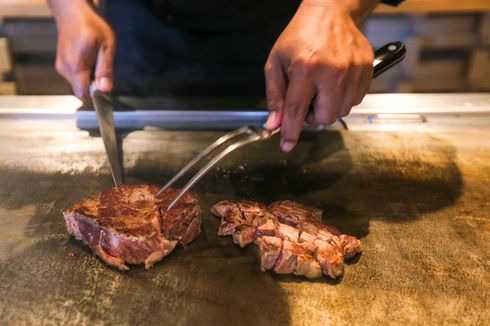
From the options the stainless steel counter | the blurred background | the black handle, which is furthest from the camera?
the blurred background

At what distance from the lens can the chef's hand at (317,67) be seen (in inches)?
60.7

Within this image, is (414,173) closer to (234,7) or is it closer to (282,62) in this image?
(282,62)

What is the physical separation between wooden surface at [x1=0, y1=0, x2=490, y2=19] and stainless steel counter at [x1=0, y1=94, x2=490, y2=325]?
1838mm

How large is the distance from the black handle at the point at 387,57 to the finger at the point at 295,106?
386 millimetres

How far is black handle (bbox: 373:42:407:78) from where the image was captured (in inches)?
72.3

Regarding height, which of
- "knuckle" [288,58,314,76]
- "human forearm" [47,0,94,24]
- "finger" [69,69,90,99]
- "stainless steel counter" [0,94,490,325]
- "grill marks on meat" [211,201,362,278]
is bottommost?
"stainless steel counter" [0,94,490,325]

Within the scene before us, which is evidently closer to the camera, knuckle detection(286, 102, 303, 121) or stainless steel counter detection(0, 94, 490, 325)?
stainless steel counter detection(0, 94, 490, 325)

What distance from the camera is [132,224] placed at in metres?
1.62

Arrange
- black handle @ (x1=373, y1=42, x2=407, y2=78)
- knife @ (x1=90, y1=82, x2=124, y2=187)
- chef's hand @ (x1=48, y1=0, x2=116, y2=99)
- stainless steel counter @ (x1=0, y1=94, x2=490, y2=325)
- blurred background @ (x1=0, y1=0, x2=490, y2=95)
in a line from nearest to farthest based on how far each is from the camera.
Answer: stainless steel counter @ (x1=0, y1=94, x2=490, y2=325)
black handle @ (x1=373, y1=42, x2=407, y2=78)
knife @ (x1=90, y1=82, x2=124, y2=187)
chef's hand @ (x1=48, y1=0, x2=116, y2=99)
blurred background @ (x1=0, y1=0, x2=490, y2=95)

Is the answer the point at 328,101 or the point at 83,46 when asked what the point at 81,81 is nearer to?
the point at 83,46

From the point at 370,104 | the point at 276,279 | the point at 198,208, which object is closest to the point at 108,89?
the point at 198,208

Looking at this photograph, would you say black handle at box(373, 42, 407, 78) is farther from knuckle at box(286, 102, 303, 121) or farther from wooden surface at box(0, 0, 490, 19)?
wooden surface at box(0, 0, 490, 19)

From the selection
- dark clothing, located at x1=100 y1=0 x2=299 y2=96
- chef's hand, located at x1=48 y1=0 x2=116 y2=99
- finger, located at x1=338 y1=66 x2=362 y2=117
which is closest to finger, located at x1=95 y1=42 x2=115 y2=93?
chef's hand, located at x1=48 y1=0 x2=116 y2=99

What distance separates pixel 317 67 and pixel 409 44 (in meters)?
3.37
